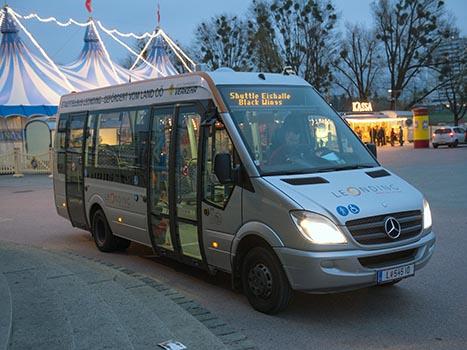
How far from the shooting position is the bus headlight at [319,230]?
537 centimetres

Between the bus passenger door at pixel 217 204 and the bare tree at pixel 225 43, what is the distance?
5407cm

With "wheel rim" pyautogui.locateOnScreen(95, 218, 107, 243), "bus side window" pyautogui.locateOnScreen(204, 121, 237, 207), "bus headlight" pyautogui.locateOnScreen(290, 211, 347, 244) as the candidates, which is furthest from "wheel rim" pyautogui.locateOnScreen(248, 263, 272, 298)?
"wheel rim" pyautogui.locateOnScreen(95, 218, 107, 243)

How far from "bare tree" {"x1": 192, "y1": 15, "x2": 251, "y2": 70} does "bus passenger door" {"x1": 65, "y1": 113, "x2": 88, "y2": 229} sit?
165ft

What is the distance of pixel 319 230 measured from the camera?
5391 millimetres

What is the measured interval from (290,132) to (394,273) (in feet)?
6.28

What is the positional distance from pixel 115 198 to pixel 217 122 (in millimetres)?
2992

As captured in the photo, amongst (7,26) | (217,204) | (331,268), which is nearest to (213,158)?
(217,204)

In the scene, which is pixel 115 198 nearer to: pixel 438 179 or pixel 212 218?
pixel 212 218

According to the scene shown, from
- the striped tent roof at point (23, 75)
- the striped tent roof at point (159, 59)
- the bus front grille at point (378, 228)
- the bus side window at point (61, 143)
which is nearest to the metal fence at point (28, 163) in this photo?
the striped tent roof at point (23, 75)

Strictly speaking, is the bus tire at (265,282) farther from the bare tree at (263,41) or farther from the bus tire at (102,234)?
the bare tree at (263,41)

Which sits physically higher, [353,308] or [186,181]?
[186,181]

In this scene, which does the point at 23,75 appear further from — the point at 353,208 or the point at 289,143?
the point at 353,208

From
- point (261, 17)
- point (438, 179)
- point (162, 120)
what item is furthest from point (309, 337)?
point (261, 17)

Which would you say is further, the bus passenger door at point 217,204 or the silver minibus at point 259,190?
the bus passenger door at point 217,204
